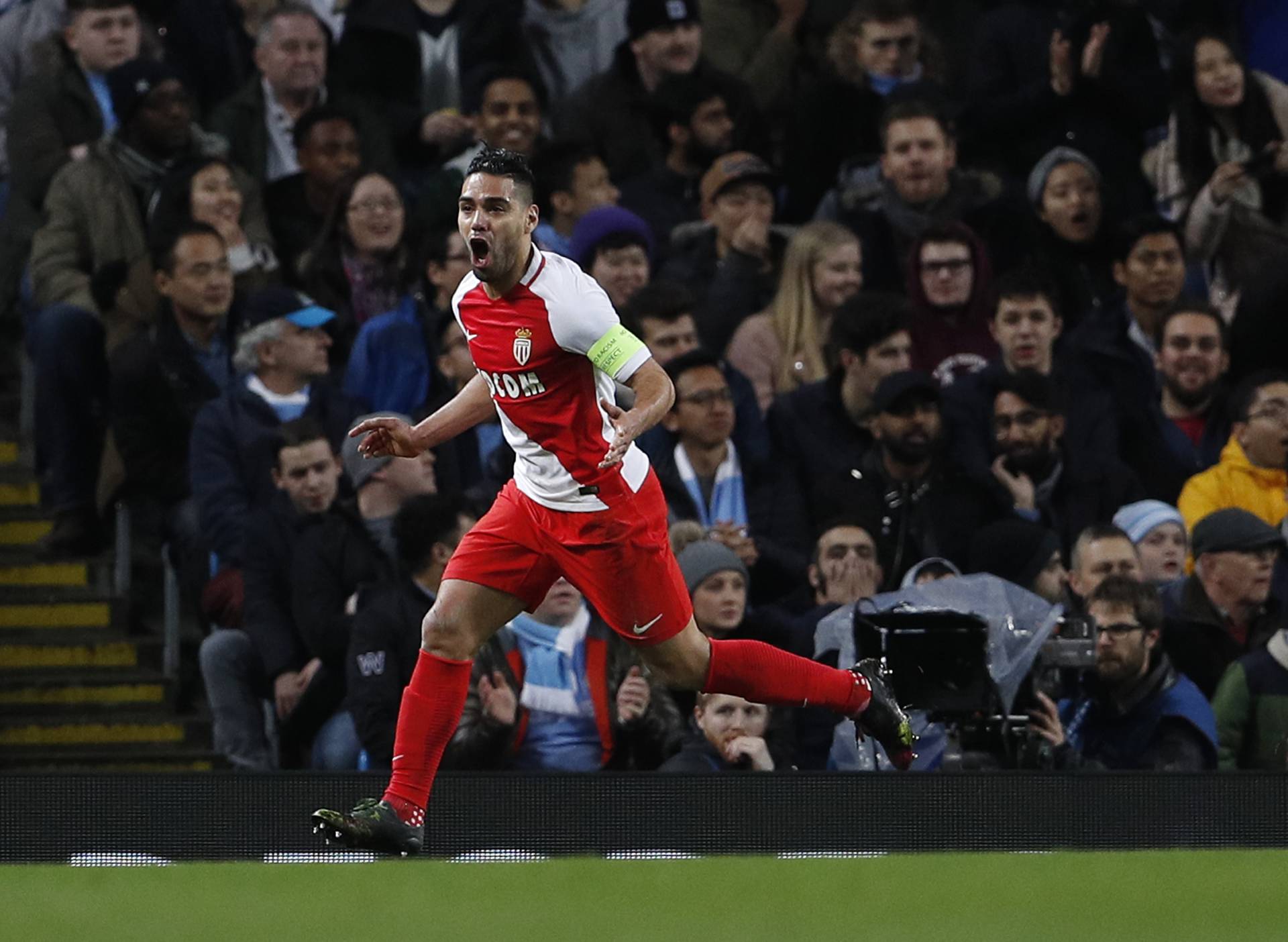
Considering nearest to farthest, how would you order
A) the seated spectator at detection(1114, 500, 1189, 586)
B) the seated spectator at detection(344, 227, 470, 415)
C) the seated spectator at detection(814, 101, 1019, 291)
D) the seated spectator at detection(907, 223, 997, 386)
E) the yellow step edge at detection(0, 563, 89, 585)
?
the seated spectator at detection(1114, 500, 1189, 586) < the seated spectator at detection(344, 227, 470, 415) < the seated spectator at detection(907, 223, 997, 386) < the yellow step edge at detection(0, 563, 89, 585) < the seated spectator at detection(814, 101, 1019, 291)

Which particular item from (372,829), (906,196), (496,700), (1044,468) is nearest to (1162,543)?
(1044,468)

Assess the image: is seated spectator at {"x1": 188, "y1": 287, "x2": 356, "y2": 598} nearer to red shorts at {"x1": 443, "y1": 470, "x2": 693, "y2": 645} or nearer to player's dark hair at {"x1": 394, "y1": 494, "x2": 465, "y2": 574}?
player's dark hair at {"x1": 394, "y1": 494, "x2": 465, "y2": 574}

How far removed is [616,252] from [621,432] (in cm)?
399

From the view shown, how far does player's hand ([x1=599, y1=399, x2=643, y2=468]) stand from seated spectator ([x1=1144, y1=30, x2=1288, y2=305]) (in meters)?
5.24

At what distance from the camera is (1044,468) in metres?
8.62

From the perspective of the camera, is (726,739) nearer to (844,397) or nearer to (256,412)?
(844,397)

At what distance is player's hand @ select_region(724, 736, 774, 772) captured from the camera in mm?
7406

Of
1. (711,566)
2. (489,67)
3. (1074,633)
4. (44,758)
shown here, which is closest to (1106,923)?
(1074,633)

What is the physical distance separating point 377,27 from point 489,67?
615 mm

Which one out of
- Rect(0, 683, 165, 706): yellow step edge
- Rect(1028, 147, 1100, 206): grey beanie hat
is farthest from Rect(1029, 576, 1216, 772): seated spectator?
Rect(0, 683, 165, 706): yellow step edge

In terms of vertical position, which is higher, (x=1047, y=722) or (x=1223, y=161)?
(x=1223, y=161)

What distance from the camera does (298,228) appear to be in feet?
32.2

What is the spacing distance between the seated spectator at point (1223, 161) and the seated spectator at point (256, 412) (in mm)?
3956

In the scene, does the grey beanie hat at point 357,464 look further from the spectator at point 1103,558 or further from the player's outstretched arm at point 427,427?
the spectator at point 1103,558
